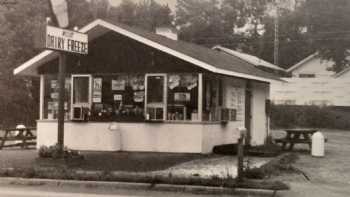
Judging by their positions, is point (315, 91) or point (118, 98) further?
point (315, 91)

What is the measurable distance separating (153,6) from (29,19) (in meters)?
27.7

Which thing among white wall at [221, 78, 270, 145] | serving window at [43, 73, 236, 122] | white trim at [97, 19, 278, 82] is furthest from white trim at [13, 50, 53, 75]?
white wall at [221, 78, 270, 145]

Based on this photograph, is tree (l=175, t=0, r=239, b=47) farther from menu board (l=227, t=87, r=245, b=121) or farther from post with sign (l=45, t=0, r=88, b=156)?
post with sign (l=45, t=0, r=88, b=156)

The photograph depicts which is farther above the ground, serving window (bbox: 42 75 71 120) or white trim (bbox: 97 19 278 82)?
white trim (bbox: 97 19 278 82)

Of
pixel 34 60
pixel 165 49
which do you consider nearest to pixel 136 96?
pixel 165 49

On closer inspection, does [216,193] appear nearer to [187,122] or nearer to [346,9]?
[187,122]

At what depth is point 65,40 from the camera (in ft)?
52.6

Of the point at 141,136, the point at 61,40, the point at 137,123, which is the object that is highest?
the point at 61,40

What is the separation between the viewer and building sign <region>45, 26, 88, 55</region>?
15.5 metres

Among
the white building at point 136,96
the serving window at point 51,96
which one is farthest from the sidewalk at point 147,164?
the serving window at point 51,96

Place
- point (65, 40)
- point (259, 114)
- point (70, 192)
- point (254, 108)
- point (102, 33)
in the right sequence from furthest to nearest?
1. point (259, 114)
2. point (254, 108)
3. point (102, 33)
4. point (65, 40)
5. point (70, 192)

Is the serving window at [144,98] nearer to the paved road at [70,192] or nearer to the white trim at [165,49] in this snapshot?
the white trim at [165,49]

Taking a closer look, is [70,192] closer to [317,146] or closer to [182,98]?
[182,98]

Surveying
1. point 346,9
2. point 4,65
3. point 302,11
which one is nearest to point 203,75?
point 4,65
